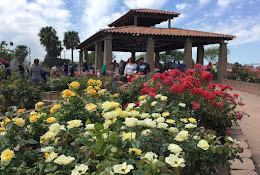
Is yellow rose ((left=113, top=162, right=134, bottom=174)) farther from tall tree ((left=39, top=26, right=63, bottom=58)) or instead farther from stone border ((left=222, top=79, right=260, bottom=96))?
tall tree ((left=39, top=26, right=63, bottom=58))

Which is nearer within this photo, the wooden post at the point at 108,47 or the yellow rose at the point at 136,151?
the yellow rose at the point at 136,151

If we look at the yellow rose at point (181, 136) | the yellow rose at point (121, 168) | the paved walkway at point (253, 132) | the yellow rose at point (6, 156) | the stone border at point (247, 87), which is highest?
the yellow rose at point (181, 136)

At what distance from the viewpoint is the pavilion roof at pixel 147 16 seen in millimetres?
17047

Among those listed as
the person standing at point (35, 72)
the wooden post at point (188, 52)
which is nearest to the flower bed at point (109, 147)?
the person standing at point (35, 72)

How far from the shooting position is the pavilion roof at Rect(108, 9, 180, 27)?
17.0 m

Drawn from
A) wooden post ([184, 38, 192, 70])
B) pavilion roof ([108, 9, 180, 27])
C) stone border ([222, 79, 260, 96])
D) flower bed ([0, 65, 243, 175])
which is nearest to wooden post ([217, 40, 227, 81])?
stone border ([222, 79, 260, 96])

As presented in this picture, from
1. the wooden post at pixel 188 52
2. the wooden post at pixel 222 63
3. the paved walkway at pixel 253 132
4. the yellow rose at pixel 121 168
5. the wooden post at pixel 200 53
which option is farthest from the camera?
the wooden post at pixel 200 53

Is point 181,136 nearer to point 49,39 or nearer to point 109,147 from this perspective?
point 109,147

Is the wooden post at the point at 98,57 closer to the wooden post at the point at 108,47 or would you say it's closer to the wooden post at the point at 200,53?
the wooden post at the point at 108,47

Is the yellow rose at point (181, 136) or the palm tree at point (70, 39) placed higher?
the palm tree at point (70, 39)

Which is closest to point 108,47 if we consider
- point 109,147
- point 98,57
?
point 98,57

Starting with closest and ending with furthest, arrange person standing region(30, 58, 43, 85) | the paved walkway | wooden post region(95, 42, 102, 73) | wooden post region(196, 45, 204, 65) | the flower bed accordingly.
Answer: the flower bed, the paved walkway, person standing region(30, 58, 43, 85), wooden post region(95, 42, 102, 73), wooden post region(196, 45, 204, 65)

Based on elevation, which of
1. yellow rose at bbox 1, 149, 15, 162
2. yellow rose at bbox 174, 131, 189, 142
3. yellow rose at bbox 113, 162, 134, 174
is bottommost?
yellow rose at bbox 1, 149, 15, 162

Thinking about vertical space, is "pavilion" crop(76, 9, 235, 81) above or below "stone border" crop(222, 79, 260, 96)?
above
